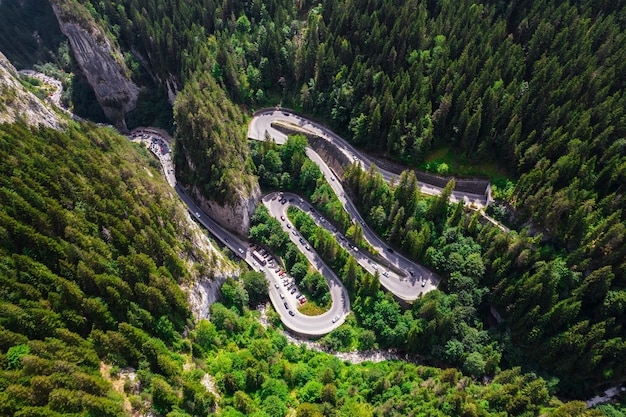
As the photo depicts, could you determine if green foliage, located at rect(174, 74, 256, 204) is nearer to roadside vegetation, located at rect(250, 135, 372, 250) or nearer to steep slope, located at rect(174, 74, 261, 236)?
steep slope, located at rect(174, 74, 261, 236)

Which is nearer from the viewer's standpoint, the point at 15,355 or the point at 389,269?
the point at 15,355

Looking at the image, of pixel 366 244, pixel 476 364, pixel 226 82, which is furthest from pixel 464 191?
pixel 226 82

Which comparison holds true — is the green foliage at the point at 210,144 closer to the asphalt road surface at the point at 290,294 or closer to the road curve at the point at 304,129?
the road curve at the point at 304,129

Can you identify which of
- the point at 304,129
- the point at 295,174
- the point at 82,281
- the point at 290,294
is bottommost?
the point at 290,294

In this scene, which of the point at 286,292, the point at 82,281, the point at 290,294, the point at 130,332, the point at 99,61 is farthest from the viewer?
the point at 99,61

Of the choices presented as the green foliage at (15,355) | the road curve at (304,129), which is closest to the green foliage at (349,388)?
the green foliage at (15,355)

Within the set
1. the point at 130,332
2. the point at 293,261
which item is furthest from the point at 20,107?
the point at 293,261

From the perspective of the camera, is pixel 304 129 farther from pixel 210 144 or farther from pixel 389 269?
pixel 389 269

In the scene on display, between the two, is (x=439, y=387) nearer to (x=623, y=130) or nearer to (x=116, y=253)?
(x=116, y=253)
